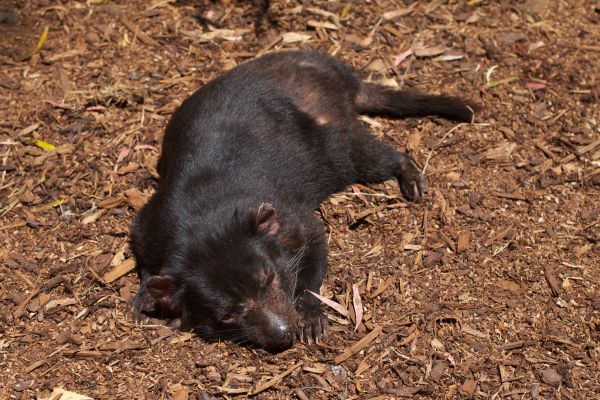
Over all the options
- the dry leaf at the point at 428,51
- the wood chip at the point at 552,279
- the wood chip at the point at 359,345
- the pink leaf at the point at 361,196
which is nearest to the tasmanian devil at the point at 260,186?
the pink leaf at the point at 361,196

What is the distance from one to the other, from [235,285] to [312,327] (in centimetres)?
58

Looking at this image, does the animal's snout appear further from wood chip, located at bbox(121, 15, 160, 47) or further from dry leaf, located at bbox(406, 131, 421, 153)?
wood chip, located at bbox(121, 15, 160, 47)

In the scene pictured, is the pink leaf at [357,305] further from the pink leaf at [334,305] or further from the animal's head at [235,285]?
the animal's head at [235,285]

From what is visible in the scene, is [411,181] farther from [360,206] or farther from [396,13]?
[396,13]

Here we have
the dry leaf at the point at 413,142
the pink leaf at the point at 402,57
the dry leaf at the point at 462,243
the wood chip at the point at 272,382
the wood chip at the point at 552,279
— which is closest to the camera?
the wood chip at the point at 272,382

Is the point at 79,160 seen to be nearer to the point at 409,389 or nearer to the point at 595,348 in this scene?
the point at 409,389

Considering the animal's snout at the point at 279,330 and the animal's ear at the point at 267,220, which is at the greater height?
the animal's ear at the point at 267,220

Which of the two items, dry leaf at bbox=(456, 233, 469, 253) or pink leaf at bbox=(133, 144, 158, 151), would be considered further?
pink leaf at bbox=(133, 144, 158, 151)

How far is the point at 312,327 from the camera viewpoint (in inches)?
179

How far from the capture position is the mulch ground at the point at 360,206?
438 centimetres

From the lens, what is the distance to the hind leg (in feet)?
17.7

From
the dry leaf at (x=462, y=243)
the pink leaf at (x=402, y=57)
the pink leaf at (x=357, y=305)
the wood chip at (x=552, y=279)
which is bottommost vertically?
the pink leaf at (x=357, y=305)

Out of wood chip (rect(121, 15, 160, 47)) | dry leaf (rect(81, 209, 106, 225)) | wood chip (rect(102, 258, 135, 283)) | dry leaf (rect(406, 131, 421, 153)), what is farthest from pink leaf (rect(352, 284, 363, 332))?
wood chip (rect(121, 15, 160, 47))

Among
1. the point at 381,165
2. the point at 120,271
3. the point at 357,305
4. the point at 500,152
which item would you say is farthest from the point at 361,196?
the point at 120,271
